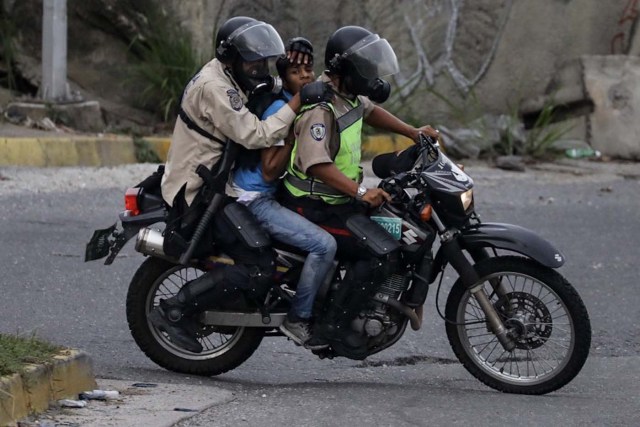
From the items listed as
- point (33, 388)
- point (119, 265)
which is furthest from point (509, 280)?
point (119, 265)

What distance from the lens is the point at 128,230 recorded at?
5969mm

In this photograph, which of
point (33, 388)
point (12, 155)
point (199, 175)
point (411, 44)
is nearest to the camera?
point (33, 388)

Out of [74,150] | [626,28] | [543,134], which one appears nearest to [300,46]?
[74,150]

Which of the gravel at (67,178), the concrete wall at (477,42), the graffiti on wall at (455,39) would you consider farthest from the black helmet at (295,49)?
the graffiti on wall at (455,39)


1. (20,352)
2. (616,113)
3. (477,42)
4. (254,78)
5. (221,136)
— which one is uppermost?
(477,42)

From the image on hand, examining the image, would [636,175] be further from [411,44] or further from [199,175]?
[199,175]

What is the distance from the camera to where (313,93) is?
564 centimetres

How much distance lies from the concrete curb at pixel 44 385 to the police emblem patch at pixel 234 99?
1.26 m

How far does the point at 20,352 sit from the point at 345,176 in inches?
62.5

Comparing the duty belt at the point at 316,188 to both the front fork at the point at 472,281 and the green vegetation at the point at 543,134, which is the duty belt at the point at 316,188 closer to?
the front fork at the point at 472,281

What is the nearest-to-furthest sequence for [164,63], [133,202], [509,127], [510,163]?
[133,202] → [164,63] → [510,163] → [509,127]

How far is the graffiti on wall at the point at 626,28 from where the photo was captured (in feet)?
48.4

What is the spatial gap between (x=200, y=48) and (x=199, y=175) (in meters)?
7.65

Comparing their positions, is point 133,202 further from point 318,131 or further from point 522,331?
point 522,331
